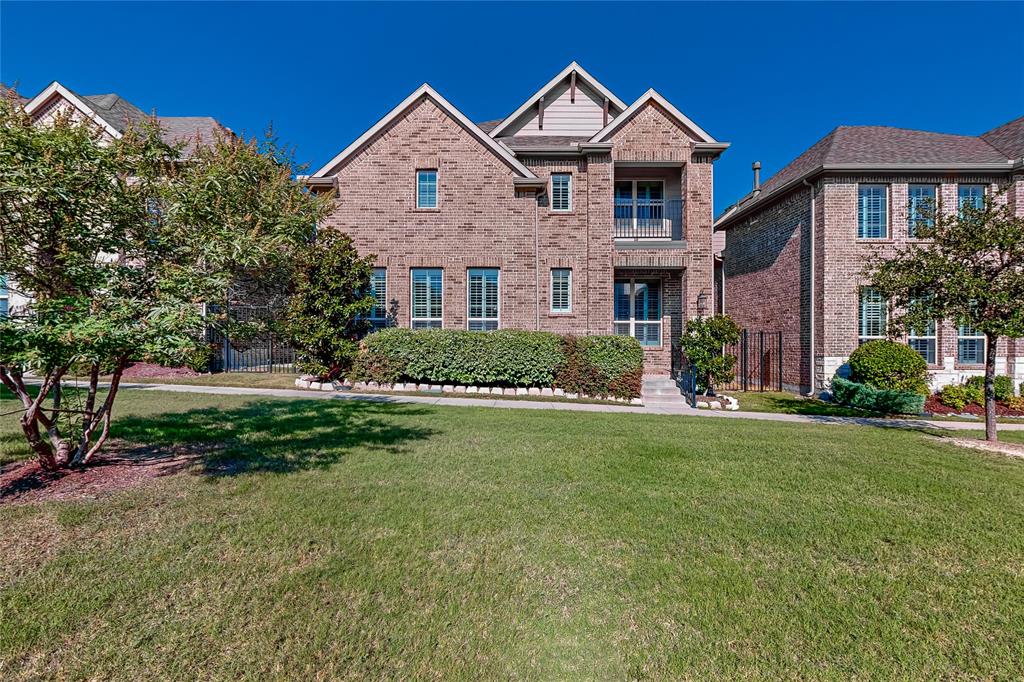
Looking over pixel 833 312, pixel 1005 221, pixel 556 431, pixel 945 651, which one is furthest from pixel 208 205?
pixel 833 312

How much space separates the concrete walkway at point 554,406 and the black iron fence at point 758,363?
5424mm

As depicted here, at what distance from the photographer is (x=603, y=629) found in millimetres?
2605

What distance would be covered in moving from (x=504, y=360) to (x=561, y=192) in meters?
6.55

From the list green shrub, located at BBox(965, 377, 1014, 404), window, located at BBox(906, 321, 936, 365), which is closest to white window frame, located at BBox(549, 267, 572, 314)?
window, located at BBox(906, 321, 936, 365)

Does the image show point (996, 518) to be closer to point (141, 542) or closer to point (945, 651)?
point (945, 651)

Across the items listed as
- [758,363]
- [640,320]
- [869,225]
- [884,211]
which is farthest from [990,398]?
[640,320]

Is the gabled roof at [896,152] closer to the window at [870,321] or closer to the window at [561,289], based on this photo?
the window at [870,321]

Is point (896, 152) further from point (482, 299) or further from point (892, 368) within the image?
point (482, 299)

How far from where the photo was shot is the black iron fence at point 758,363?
15.7m

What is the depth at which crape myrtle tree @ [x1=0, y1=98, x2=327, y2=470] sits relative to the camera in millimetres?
3639

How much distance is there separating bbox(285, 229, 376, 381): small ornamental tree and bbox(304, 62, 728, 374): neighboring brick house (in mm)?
1517

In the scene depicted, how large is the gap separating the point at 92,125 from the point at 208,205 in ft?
4.70

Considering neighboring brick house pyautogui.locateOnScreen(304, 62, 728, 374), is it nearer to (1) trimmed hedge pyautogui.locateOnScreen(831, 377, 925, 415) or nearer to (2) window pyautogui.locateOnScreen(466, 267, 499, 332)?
(2) window pyautogui.locateOnScreen(466, 267, 499, 332)

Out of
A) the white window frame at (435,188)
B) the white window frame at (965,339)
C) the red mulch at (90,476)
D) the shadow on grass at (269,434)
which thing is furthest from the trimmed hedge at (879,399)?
the red mulch at (90,476)
